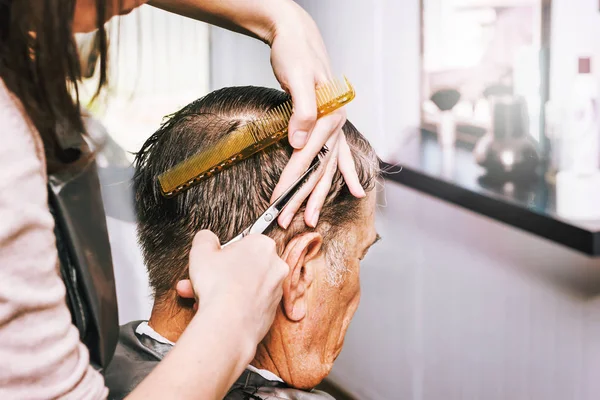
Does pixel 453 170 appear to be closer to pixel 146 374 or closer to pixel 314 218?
pixel 314 218

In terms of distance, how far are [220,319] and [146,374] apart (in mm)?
315

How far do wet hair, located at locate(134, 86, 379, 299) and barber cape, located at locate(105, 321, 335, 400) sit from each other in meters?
0.10

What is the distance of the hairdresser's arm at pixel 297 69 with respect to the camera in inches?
51.4

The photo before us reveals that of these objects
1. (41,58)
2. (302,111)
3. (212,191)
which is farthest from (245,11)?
(41,58)

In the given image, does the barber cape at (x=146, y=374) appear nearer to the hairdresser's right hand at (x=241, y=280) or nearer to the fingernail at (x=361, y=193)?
the hairdresser's right hand at (x=241, y=280)

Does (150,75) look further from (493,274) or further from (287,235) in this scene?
(493,274)

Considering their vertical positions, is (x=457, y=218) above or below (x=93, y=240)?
below

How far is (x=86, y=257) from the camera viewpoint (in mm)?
1213

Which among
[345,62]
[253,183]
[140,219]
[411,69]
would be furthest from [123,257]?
[411,69]

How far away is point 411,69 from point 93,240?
775mm

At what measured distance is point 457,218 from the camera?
1.63 meters

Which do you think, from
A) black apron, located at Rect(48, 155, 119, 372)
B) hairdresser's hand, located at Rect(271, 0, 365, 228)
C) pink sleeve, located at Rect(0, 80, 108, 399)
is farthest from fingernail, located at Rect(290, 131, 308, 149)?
pink sleeve, located at Rect(0, 80, 108, 399)

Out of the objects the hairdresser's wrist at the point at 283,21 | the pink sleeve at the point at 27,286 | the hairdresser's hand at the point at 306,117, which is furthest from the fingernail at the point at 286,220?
the pink sleeve at the point at 27,286

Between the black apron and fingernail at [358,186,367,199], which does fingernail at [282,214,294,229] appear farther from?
the black apron
